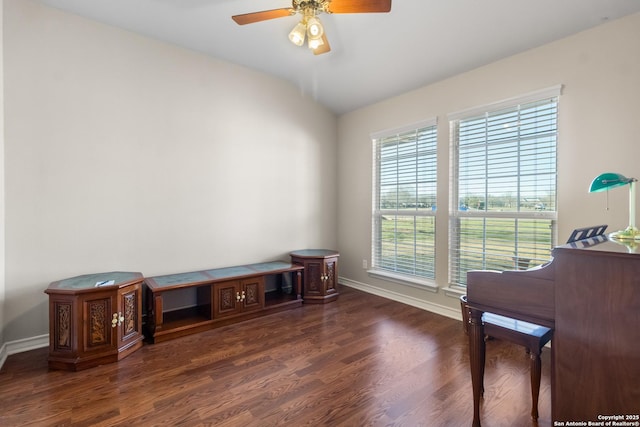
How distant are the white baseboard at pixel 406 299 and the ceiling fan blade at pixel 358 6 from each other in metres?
2.97

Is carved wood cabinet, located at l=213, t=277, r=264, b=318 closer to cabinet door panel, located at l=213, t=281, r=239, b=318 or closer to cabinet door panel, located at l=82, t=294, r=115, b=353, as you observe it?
cabinet door panel, located at l=213, t=281, r=239, b=318

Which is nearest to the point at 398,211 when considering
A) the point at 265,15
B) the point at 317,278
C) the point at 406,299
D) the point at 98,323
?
the point at 406,299

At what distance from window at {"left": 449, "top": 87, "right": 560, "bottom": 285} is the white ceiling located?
1.78 feet

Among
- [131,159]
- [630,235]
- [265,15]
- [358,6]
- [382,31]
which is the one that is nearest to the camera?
[630,235]

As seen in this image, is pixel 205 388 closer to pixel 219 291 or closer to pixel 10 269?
pixel 219 291

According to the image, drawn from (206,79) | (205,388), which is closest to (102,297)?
(205,388)

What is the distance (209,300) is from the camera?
307 centimetres

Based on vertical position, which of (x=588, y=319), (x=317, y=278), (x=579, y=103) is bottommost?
(x=317, y=278)

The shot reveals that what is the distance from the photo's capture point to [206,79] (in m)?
3.46

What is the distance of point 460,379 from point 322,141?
3477 mm

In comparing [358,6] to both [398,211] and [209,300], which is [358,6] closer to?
[398,211]

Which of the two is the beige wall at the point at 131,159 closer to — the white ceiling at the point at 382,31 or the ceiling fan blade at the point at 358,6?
the white ceiling at the point at 382,31

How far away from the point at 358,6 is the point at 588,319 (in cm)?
219

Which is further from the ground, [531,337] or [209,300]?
[531,337]
